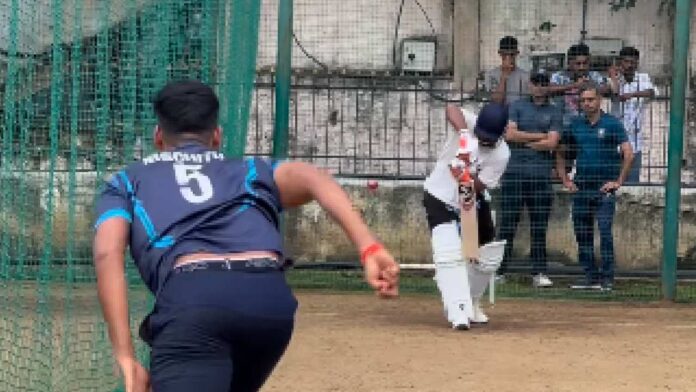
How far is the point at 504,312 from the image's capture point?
40.1ft

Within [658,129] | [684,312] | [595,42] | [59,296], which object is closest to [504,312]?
[684,312]

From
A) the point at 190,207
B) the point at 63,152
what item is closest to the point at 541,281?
the point at 63,152

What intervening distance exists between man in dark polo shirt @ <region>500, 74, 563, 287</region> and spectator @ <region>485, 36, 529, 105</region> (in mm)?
154

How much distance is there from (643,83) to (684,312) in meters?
2.61

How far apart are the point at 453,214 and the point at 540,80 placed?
3.16 meters

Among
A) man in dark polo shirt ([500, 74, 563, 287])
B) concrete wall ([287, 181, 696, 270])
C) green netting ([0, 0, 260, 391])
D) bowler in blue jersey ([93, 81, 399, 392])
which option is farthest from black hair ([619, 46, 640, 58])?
bowler in blue jersey ([93, 81, 399, 392])

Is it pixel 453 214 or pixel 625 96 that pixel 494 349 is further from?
pixel 625 96

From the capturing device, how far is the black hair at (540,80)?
13.6 metres

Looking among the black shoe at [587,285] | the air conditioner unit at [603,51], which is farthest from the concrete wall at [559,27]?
the black shoe at [587,285]

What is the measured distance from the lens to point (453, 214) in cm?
1091

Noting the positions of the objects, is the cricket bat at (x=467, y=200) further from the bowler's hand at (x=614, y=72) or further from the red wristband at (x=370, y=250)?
the red wristband at (x=370, y=250)

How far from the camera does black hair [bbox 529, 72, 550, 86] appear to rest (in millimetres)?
13594

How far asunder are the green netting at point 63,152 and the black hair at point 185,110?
2462 millimetres

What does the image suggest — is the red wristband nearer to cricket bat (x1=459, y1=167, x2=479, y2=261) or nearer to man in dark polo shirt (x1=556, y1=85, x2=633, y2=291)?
cricket bat (x1=459, y1=167, x2=479, y2=261)
